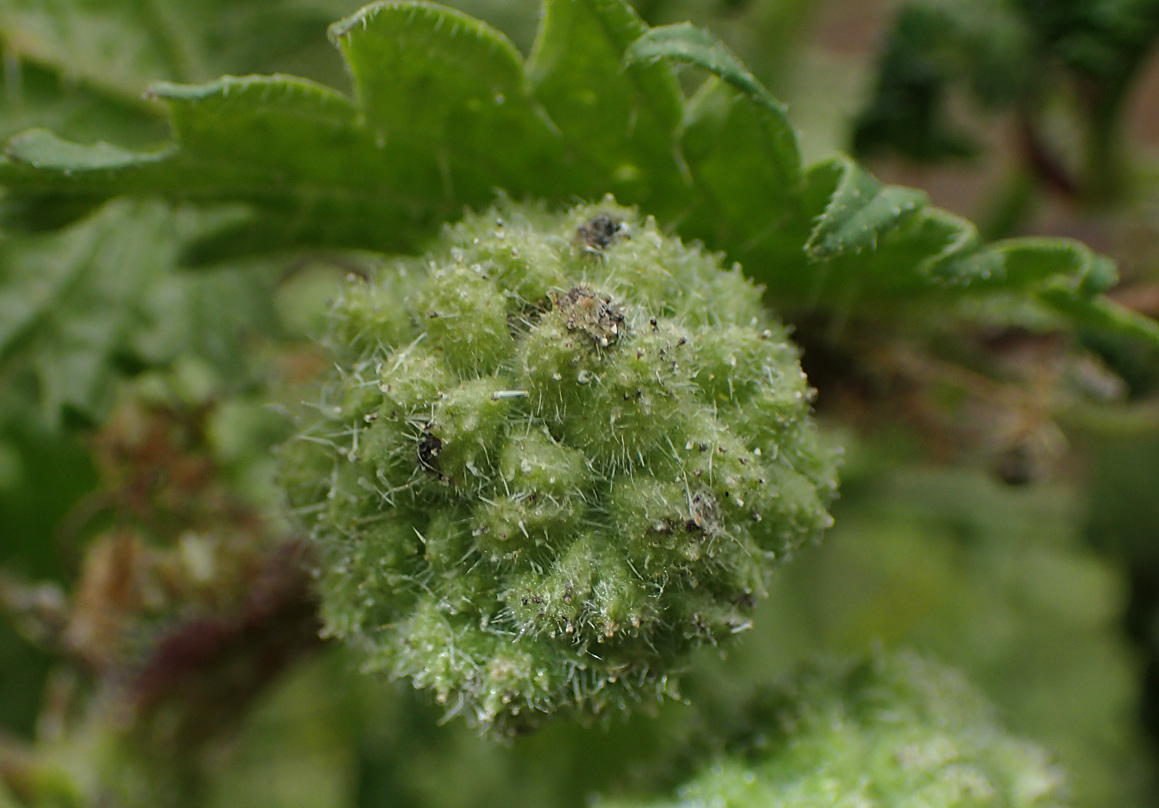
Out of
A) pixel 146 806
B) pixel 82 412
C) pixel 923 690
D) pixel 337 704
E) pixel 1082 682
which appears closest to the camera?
pixel 923 690

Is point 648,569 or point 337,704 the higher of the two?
point 337,704

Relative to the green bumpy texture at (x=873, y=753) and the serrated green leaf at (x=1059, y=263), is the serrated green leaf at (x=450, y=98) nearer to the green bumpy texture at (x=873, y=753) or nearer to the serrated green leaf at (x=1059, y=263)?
the serrated green leaf at (x=1059, y=263)

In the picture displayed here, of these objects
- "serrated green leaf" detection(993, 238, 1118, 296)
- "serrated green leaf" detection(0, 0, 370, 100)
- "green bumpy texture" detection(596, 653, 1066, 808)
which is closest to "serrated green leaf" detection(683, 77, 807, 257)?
"serrated green leaf" detection(993, 238, 1118, 296)

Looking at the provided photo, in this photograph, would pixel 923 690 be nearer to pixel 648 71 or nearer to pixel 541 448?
pixel 541 448

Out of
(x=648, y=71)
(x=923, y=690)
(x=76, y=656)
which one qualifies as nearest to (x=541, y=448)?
(x=648, y=71)

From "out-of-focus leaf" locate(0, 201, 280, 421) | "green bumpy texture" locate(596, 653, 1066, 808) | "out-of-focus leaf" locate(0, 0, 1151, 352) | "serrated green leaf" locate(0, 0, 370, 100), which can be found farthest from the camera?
"serrated green leaf" locate(0, 0, 370, 100)

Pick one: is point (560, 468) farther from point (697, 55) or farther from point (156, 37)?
point (156, 37)

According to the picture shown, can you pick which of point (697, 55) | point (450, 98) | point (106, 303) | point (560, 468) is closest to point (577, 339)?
point (560, 468)

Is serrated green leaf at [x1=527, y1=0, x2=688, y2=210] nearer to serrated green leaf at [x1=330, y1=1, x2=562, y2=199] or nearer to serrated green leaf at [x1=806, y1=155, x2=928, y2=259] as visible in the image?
serrated green leaf at [x1=330, y1=1, x2=562, y2=199]
